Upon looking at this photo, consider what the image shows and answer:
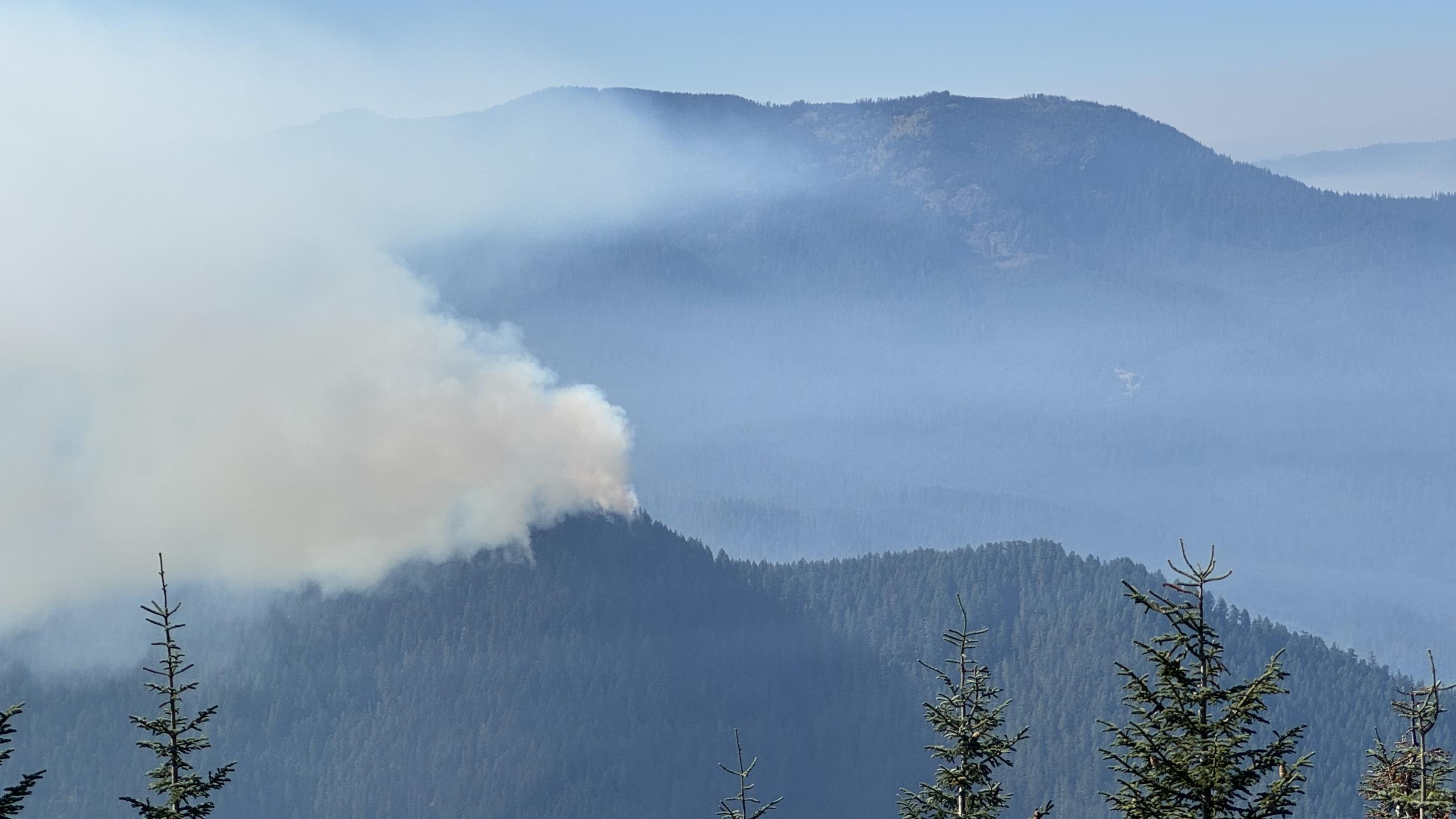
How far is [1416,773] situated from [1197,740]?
24.8 m

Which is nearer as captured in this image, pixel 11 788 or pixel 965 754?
pixel 11 788

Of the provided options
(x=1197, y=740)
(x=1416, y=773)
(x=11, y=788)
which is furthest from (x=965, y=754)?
(x=11, y=788)

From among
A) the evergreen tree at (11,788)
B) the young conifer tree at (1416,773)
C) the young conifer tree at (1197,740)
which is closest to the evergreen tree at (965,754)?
the young conifer tree at (1416,773)

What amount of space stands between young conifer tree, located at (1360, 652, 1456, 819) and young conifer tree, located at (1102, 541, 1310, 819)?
10.3ft

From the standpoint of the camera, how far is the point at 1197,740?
112 feet

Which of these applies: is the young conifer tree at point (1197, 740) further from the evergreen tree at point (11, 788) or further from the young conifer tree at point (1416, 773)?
the evergreen tree at point (11, 788)

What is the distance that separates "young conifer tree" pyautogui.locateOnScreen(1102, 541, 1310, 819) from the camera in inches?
1321

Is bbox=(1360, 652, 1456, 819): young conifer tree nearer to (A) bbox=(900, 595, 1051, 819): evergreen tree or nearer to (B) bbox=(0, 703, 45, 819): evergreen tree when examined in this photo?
(A) bbox=(900, 595, 1051, 819): evergreen tree

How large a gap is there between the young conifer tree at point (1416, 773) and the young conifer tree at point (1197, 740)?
3.15 m

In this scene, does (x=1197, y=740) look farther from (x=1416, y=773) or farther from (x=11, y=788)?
(x=1416, y=773)

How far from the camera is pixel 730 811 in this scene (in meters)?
45.6

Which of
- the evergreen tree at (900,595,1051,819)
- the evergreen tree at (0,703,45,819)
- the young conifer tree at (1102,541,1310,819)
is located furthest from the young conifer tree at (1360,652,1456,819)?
the evergreen tree at (0,703,45,819)

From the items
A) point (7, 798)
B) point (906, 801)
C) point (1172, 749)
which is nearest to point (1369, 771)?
point (906, 801)

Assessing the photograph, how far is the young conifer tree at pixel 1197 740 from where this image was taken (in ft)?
110
